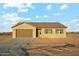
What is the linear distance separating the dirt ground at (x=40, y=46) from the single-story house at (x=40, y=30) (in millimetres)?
50

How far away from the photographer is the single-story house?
5633 millimetres

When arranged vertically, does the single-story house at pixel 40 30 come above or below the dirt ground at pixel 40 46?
above

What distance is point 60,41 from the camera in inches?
222

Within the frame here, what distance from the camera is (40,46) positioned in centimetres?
564

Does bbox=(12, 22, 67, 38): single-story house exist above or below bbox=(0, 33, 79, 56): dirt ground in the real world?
above

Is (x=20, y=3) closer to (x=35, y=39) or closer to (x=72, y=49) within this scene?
(x=35, y=39)

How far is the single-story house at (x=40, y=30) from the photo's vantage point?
5633mm

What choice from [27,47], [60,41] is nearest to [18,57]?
[27,47]

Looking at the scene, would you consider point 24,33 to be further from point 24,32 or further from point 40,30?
point 40,30

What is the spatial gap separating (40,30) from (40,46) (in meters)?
0.18

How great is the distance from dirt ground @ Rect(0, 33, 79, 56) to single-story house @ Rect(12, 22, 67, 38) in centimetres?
5

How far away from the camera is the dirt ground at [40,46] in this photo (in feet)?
18.4

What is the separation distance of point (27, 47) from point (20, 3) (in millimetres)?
514

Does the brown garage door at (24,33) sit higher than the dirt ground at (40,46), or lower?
higher
